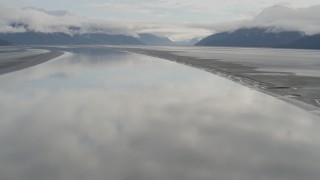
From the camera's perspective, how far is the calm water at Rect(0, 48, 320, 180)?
55.0 ft

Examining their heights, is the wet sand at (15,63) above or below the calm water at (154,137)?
below

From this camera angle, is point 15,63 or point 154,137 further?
point 15,63

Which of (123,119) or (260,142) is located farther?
(123,119)

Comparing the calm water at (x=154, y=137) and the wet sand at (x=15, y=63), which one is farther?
the wet sand at (x=15, y=63)

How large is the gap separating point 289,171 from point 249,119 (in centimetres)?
1160

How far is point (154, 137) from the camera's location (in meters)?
22.6

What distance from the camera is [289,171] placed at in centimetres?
1678

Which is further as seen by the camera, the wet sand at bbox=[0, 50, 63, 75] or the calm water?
the wet sand at bbox=[0, 50, 63, 75]

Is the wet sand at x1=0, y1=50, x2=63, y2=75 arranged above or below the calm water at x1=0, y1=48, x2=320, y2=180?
below

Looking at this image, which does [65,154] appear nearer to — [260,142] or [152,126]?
[152,126]

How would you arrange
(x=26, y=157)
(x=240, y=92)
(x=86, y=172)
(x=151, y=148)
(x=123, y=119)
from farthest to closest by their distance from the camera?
(x=240, y=92), (x=123, y=119), (x=151, y=148), (x=26, y=157), (x=86, y=172)

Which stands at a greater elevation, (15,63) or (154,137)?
(154,137)

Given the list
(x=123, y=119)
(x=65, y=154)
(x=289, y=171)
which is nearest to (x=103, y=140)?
(x=65, y=154)

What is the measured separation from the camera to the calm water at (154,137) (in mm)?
16750
